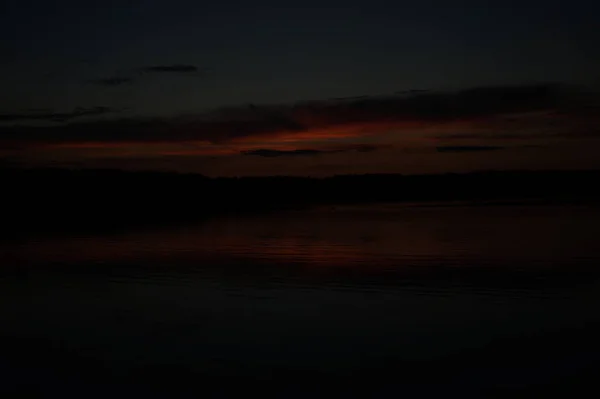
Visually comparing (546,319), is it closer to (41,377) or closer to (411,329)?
(411,329)

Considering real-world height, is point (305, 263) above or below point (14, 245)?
below

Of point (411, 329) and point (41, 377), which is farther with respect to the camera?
point (411, 329)

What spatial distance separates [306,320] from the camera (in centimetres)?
891

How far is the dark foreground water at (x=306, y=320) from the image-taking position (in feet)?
21.9

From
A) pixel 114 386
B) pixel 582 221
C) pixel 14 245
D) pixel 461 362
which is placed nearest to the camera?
pixel 114 386

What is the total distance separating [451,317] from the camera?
8953 millimetres

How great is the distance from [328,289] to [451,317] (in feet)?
7.85

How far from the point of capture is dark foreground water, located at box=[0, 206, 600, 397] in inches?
263

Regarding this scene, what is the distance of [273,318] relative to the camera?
356 inches

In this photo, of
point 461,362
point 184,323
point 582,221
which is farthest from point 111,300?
point 582,221

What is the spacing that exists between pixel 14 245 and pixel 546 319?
13918 millimetres

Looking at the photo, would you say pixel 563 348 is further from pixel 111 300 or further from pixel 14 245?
pixel 14 245

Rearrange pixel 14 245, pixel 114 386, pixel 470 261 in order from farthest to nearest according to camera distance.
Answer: pixel 14 245
pixel 470 261
pixel 114 386

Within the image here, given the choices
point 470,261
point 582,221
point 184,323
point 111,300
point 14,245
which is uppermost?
point 582,221
